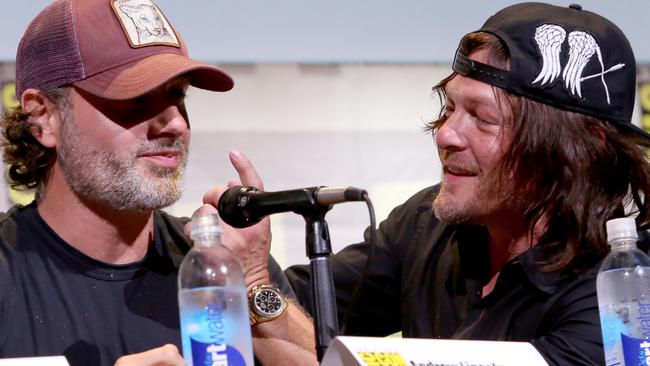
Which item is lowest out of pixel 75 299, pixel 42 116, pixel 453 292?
pixel 453 292

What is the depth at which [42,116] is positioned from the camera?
2.19 metres

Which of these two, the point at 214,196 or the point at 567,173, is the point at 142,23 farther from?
the point at 567,173

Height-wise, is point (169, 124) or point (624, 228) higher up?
point (169, 124)

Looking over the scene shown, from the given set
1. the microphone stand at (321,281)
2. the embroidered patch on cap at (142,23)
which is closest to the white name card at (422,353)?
the microphone stand at (321,281)

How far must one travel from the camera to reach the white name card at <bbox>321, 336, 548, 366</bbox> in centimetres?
147

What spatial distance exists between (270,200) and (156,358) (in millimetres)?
290

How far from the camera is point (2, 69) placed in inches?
109

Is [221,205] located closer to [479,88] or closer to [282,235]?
[479,88]

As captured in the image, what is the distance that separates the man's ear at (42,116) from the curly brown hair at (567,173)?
2.80 ft

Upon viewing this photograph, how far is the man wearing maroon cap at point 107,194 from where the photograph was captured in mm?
2047

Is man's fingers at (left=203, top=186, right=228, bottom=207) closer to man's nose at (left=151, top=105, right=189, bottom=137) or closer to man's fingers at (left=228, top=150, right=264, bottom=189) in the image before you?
man's fingers at (left=228, top=150, right=264, bottom=189)

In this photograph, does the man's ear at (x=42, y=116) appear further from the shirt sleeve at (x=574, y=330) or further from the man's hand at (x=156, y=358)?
the shirt sleeve at (x=574, y=330)

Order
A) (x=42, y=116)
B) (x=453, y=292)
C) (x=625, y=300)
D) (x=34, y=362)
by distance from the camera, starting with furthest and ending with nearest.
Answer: (x=453, y=292) < (x=42, y=116) < (x=625, y=300) < (x=34, y=362)

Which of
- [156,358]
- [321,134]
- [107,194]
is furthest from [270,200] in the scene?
[321,134]
